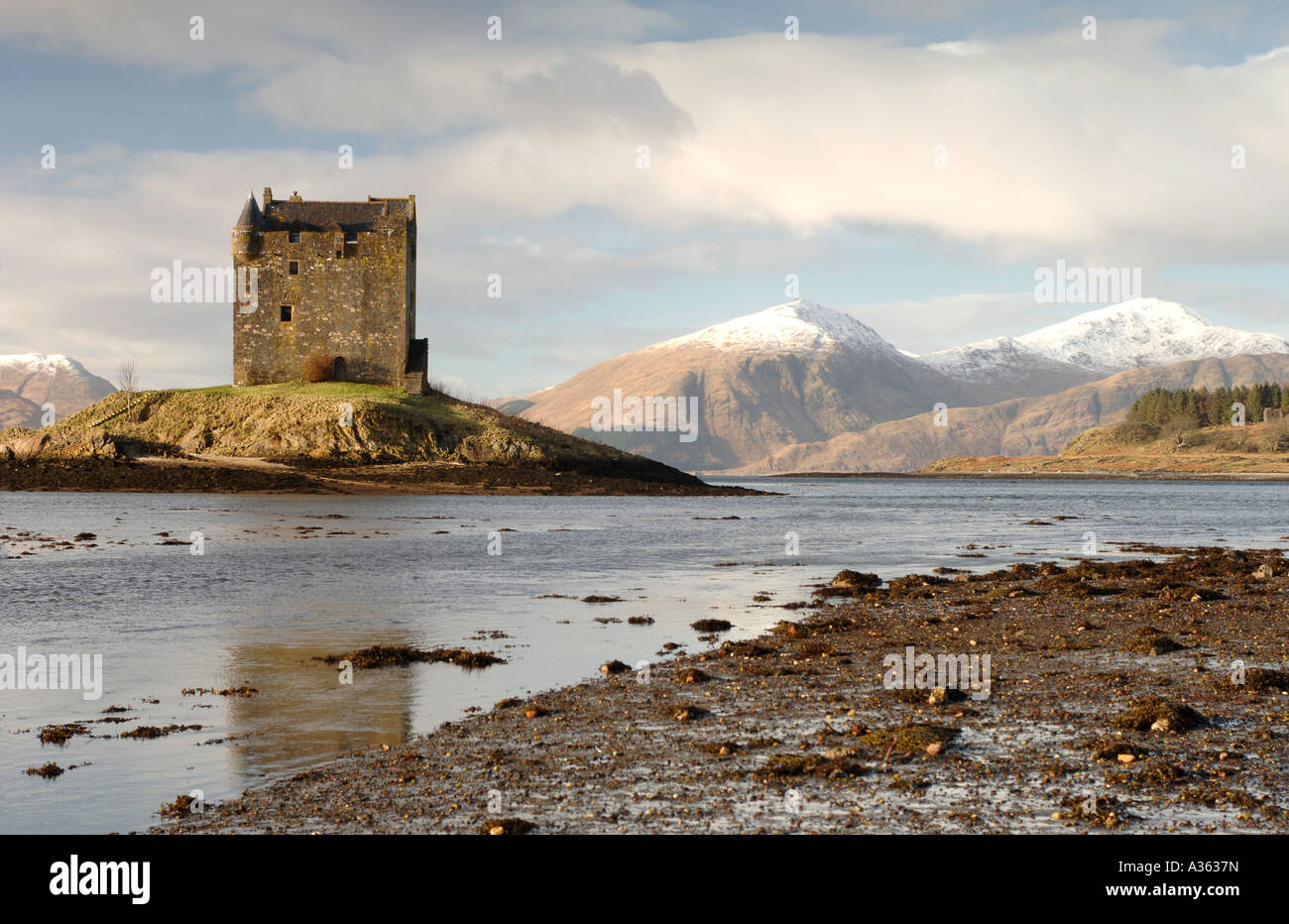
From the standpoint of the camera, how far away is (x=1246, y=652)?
18219mm

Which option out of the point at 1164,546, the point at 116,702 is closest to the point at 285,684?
the point at 116,702

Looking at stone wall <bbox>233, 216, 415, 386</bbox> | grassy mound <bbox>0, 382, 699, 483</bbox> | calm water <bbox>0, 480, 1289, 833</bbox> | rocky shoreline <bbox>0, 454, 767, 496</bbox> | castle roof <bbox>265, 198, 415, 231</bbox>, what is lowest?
calm water <bbox>0, 480, 1289, 833</bbox>

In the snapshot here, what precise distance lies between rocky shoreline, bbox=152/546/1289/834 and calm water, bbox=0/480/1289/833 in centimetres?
130

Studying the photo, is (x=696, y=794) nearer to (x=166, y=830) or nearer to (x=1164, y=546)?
(x=166, y=830)

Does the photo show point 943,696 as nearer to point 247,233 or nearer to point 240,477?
point 240,477

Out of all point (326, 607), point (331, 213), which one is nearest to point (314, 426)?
point (331, 213)

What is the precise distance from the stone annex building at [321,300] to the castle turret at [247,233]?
105 millimetres

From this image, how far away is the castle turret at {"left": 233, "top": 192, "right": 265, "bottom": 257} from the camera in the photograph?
108250 millimetres

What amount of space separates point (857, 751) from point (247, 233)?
10966 cm

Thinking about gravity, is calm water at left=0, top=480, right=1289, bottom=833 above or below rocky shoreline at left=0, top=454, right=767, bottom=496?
below

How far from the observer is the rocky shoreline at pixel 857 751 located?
A: 30.5 feet

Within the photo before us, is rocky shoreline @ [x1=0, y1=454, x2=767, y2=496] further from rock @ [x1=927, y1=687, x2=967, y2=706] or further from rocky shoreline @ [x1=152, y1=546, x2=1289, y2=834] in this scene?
rock @ [x1=927, y1=687, x2=967, y2=706]

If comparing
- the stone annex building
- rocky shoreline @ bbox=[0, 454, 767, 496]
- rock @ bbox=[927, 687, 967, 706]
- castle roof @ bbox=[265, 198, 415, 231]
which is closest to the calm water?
rock @ bbox=[927, 687, 967, 706]

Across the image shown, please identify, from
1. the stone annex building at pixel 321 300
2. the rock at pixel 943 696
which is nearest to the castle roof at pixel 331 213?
the stone annex building at pixel 321 300
